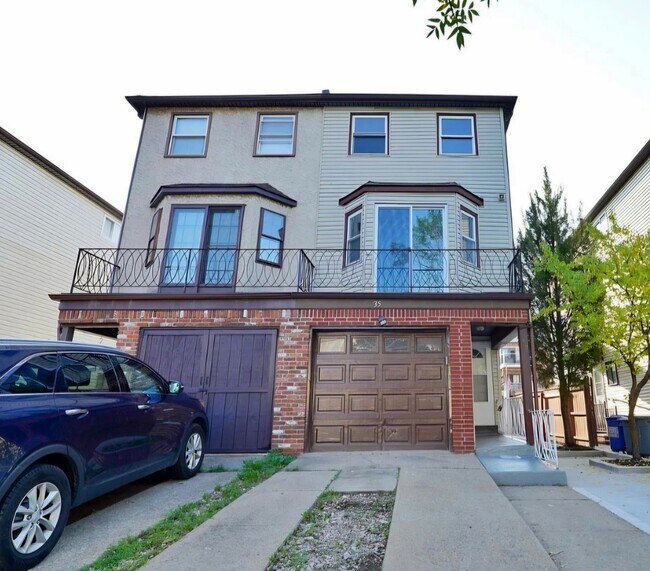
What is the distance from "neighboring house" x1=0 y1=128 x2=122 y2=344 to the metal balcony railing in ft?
13.5

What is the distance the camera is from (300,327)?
27.6 feet

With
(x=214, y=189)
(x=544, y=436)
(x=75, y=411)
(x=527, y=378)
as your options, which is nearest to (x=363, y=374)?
(x=527, y=378)

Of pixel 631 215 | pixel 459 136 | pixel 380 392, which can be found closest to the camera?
pixel 380 392

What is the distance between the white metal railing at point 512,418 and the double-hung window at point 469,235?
341 cm

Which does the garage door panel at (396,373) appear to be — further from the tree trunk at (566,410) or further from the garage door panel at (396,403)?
the tree trunk at (566,410)

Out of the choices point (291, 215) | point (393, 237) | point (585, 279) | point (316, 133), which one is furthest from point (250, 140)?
point (585, 279)

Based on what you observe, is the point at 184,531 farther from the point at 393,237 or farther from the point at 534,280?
the point at 534,280

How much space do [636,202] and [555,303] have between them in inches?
181

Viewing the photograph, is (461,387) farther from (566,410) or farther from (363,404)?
(566,410)

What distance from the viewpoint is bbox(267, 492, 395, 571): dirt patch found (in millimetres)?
3344

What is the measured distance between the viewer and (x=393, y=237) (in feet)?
33.2

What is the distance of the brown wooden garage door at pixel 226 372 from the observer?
8.08 metres

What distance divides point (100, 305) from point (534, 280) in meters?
11.9

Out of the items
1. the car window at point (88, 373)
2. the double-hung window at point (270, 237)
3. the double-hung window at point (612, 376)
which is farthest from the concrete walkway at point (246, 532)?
the double-hung window at point (612, 376)
